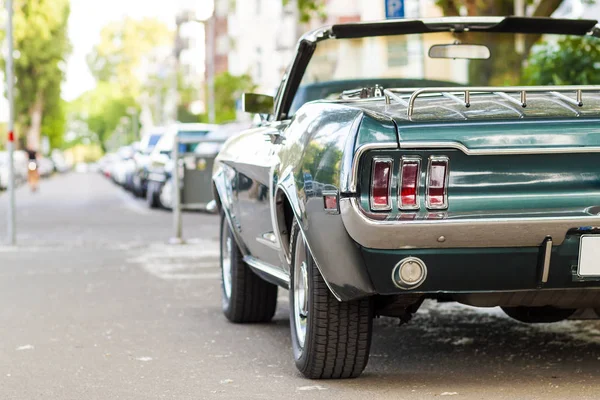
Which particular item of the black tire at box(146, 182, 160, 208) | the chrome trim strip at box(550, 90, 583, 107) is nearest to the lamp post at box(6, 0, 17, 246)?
the black tire at box(146, 182, 160, 208)

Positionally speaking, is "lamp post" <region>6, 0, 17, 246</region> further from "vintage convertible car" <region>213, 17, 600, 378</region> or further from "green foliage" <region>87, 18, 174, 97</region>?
"green foliage" <region>87, 18, 174, 97</region>

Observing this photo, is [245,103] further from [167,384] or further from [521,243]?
[521,243]

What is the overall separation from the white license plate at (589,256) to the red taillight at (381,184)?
777mm

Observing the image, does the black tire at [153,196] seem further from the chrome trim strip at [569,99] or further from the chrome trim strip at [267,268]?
the chrome trim strip at [569,99]

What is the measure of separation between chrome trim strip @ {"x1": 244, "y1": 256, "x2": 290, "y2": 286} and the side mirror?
828mm

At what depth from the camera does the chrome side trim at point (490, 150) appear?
557 centimetres

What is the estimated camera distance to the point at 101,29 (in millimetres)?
147500

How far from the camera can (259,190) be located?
745cm

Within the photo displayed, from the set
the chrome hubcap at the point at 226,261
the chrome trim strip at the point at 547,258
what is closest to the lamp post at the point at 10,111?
the chrome hubcap at the point at 226,261

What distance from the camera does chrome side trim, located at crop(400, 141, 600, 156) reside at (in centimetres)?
557

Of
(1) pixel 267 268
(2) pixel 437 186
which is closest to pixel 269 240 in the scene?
(1) pixel 267 268

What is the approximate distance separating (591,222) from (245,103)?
2889mm

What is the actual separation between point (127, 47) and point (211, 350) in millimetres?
141703

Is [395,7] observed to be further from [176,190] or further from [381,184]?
[381,184]
